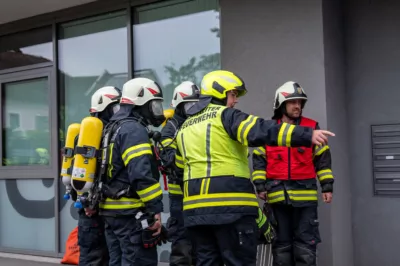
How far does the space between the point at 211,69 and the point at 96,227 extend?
2.33 m

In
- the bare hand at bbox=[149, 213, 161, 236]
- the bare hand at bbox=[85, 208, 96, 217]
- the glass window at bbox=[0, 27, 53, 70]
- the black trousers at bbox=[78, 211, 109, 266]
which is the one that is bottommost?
the black trousers at bbox=[78, 211, 109, 266]

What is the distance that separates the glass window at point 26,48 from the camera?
286 inches

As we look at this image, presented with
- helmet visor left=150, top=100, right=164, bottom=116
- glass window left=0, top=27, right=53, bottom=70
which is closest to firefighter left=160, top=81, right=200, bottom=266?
helmet visor left=150, top=100, right=164, bottom=116

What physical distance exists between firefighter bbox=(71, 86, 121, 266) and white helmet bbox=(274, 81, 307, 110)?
1.57 m

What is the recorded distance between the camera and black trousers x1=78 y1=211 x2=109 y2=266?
4.57m

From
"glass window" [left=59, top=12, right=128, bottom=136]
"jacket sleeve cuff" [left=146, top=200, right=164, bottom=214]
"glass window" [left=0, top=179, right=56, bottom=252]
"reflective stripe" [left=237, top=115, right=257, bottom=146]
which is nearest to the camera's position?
"reflective stripe" [left=237, top=115, right=257, bottom=146]

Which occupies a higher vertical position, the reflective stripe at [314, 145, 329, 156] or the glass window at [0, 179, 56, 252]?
the reflective stripe at [314, 145, 329, 156]

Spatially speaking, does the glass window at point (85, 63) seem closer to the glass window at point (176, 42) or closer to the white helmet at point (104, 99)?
the glass window at point (176, 42)

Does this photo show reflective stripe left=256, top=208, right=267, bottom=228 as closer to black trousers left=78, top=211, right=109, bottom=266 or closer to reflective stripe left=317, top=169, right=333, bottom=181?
reflective stripe left=317, top=169, right=333, bottom=181

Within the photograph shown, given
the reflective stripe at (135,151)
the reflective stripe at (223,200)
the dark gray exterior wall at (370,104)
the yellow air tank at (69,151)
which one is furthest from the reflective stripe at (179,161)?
the dark gray exterior wall at (370,104)

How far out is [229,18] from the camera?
5.32 m

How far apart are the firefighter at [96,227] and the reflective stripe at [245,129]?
5.91 ft

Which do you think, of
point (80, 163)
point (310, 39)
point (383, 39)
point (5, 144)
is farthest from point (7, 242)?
point (383, 39)

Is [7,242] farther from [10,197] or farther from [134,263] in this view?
[134,263]
